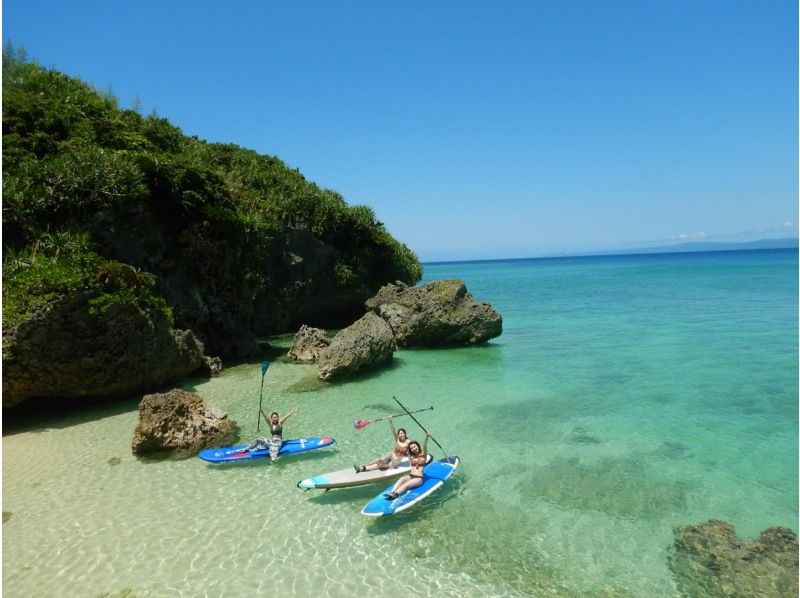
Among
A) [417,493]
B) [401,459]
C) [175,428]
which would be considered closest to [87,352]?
[175,428]

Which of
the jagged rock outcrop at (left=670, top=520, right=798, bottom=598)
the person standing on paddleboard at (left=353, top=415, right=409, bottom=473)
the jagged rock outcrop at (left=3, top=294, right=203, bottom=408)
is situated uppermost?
the jagged rock outcrop at (left=3, top=294, right=203, bottom=408)

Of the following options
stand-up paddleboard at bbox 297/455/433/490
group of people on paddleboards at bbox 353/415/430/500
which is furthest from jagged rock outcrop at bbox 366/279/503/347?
stand-up paddleboard at bbox 297/455/433/490

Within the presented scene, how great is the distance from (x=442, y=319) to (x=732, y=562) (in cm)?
1628

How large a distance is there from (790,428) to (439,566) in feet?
36.4

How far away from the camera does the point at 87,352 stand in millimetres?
14023

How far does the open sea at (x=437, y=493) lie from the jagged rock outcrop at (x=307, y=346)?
2.16m

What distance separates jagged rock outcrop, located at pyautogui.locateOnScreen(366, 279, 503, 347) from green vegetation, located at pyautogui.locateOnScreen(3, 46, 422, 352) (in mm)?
7590

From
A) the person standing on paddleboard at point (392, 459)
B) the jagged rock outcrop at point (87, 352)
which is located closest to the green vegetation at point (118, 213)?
the jagged rock outcrop at point (87, 352)

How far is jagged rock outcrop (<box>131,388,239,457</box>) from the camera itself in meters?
11.0

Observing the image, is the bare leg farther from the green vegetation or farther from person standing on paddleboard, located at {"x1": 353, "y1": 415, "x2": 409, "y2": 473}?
the green vegetation

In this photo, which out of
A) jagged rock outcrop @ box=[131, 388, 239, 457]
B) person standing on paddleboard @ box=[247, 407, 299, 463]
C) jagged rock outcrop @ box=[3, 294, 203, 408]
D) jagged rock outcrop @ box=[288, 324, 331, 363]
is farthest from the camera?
jagged rock outcrop @ box=[288, 324, 331, 363]

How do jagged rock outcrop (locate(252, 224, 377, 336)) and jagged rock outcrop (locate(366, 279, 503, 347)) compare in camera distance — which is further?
jagged rock outcrop (locate(252, 224, 377, 336))

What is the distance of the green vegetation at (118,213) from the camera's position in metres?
14.4

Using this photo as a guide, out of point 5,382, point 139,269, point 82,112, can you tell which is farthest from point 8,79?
point 5,382
